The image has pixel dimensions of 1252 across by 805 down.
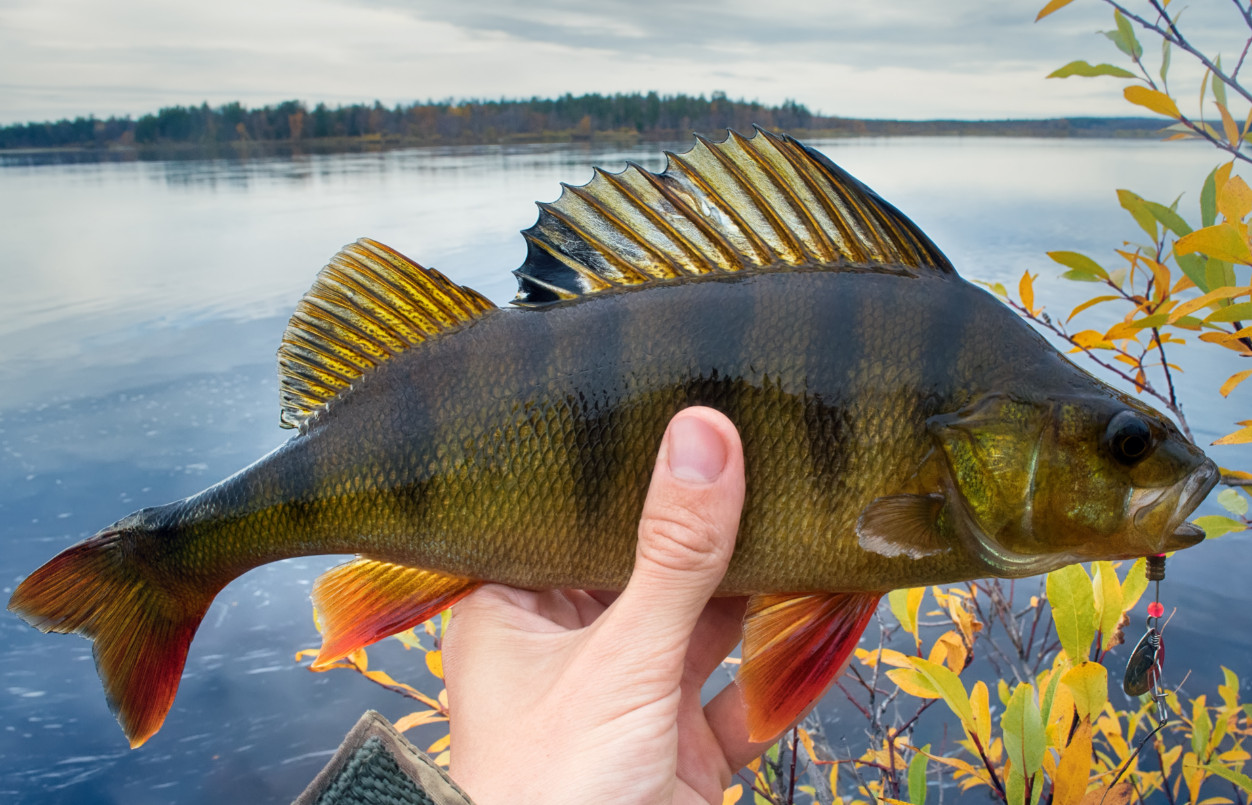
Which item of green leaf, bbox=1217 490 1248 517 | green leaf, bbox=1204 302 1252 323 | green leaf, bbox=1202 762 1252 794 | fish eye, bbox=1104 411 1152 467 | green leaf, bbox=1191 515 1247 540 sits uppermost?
green leaf, bbox=1204 302 1252 323

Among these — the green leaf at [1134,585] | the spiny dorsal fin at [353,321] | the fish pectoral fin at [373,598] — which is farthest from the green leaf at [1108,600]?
the spiny dorsal fin at [353,321]

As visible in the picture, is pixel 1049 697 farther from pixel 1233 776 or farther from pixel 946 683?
pixel 1233 776

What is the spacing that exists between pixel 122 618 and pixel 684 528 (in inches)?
42.3

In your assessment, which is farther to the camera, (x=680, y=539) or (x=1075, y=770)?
(x=1075, y=770)

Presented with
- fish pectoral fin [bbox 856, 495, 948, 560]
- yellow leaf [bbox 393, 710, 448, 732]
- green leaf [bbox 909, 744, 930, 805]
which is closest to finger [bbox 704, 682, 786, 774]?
green leaf [bbox 909, 744, 930, 805]

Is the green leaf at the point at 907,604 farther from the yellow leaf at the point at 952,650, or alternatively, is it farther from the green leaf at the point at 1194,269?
the green leaf at the point at 1194,269

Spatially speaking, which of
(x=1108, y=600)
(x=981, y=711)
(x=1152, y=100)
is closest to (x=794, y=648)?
(x=981, y=711)

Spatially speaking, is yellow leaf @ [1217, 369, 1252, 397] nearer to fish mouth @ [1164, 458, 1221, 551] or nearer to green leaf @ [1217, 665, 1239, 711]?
fish mouth @ [1164, 458, 1221, 551]

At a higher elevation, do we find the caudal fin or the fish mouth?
the fish mouth

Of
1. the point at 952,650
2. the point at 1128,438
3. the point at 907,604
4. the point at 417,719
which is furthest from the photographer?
the point at 417,719

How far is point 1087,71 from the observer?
178 centimetres

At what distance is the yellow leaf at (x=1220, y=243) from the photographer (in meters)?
1.34

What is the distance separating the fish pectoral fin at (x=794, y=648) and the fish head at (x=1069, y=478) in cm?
26

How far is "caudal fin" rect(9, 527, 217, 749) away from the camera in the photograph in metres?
1.46
